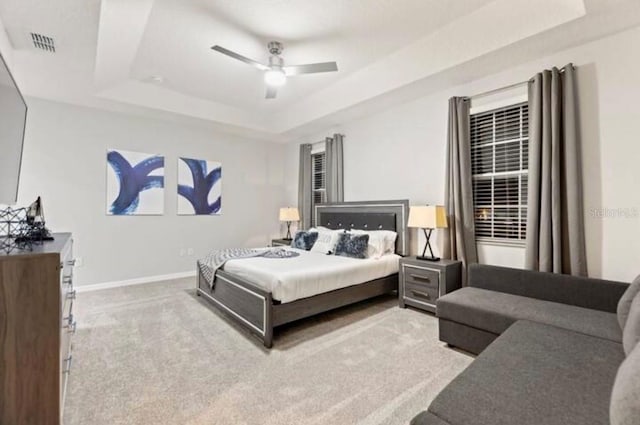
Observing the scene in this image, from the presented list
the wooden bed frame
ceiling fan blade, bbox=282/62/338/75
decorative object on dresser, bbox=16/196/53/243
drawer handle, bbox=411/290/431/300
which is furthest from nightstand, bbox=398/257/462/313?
decorative object on dresser, bbox=16/196/53/243

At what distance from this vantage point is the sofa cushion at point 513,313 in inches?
82.7

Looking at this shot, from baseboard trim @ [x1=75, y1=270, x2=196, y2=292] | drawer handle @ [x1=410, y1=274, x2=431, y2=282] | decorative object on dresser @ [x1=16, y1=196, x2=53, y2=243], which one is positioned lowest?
baseboard trim @ [x1=75, y1=270, x2=196, y2=292]

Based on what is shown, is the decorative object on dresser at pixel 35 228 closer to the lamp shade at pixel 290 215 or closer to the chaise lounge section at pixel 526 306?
the chaise lounge section at pixel 526 306

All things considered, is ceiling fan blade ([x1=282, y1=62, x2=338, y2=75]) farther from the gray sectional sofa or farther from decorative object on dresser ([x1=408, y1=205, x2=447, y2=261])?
the gray sectional sofa

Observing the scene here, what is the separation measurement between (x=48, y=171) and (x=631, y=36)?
6.95 m

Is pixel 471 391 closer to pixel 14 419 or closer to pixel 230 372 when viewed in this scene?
pixel 230 372

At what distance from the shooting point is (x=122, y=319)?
3418mm

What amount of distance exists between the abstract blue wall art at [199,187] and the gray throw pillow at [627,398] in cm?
576

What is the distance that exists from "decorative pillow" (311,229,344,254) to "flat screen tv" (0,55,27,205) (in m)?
3.37

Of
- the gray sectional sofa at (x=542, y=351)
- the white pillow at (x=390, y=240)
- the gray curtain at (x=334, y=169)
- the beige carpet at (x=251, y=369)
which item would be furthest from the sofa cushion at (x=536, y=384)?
the gray curtain at (x=334, y=169)

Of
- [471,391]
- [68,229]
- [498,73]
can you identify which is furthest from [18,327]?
[498,73]

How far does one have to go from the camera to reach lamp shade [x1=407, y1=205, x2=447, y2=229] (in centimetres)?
362

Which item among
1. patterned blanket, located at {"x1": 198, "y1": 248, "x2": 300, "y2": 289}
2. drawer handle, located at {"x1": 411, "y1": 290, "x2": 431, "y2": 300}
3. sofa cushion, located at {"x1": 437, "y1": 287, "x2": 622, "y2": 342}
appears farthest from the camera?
patterned blanket, located at {"x1": 198, "y1": 248, "x2": 300, "y2": 289}

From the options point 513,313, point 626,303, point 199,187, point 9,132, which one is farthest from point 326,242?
point 9,132
